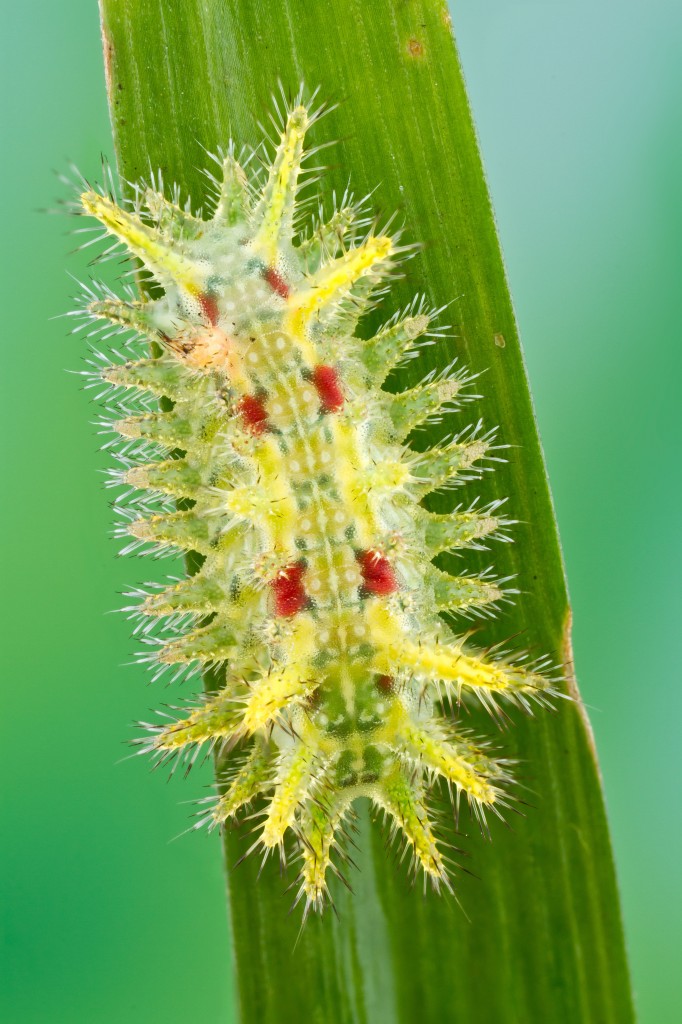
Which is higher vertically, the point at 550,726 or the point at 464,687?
the point at 464,687

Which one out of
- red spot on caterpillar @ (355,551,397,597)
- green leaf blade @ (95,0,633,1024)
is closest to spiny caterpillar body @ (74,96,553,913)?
red spot on caterpillar @ (355,551,397,597)

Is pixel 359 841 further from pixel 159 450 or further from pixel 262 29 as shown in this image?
pixel 262 29

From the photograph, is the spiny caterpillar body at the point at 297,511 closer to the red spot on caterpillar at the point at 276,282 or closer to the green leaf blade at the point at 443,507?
the red spot on caterpillar at the point at 276,282

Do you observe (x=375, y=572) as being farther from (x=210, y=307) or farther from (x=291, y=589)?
(x=210, y=307)

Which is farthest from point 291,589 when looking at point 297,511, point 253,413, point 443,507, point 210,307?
point 210,307

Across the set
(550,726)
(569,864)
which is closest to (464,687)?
(550,726)

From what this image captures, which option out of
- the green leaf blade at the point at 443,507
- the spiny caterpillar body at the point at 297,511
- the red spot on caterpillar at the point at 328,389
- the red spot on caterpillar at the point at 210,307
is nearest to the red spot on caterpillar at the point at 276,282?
the spiny caterpillar body at the point at 297,511
